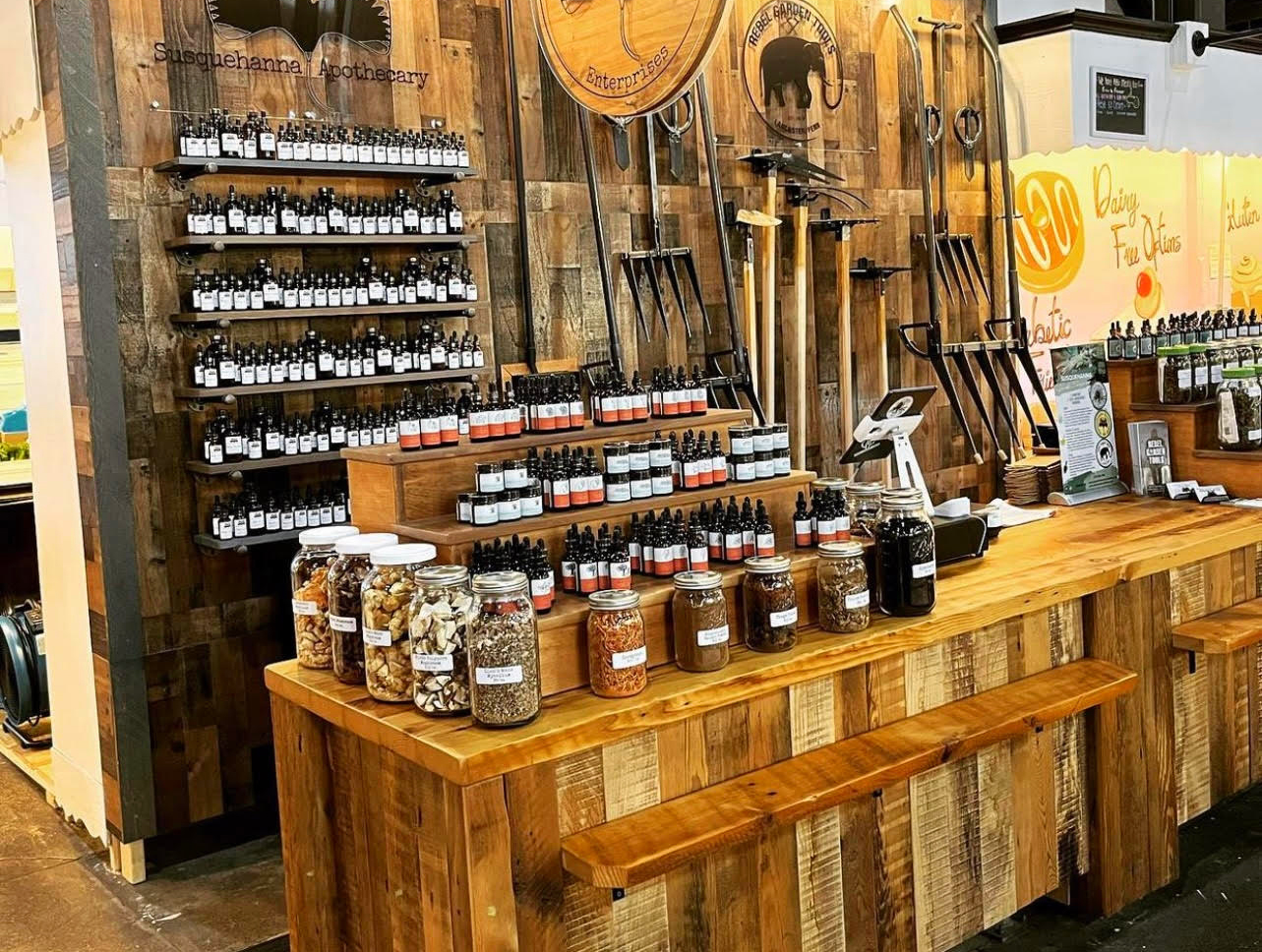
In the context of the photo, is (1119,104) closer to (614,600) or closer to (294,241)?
(294,241)

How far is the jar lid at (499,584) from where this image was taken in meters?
2.24

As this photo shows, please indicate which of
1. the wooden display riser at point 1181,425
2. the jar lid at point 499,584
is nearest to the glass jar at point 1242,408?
the wooden display riser at point 1181,425

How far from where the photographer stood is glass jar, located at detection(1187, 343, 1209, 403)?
416cm

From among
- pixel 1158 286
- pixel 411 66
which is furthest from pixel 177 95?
pixel 1158 286

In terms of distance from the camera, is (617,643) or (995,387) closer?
(617,643)

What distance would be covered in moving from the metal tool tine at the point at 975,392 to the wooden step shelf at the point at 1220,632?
255 cm

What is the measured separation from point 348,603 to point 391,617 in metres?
0.17

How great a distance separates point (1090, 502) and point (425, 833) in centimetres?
267

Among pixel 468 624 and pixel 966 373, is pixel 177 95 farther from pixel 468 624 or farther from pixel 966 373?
pixel 966 373

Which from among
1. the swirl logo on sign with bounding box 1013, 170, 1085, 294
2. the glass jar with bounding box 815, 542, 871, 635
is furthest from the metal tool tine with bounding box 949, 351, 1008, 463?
the glass jar with bounding box 815, 542, 871, 635

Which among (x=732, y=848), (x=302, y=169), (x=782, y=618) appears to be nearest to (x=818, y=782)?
(x=732, y=848)

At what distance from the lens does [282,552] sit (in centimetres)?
432

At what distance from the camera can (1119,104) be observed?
241 inches

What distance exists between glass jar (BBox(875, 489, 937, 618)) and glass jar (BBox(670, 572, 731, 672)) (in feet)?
1.62
